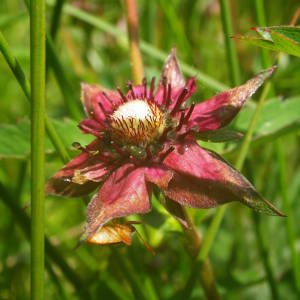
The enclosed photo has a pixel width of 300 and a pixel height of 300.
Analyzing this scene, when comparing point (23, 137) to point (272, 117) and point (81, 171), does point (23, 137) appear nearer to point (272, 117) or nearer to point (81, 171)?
point (81, 171)

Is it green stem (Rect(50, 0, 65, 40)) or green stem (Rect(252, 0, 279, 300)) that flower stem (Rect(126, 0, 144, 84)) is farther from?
green stem (Rect(252, 0, 279, 300))

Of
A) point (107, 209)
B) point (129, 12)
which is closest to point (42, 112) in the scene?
point (107, 209)

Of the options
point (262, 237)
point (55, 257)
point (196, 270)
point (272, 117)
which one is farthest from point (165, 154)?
point (262, 237)

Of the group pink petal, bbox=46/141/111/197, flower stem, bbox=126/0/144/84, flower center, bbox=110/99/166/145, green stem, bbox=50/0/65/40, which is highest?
green stem, bbox=50/0/65/40

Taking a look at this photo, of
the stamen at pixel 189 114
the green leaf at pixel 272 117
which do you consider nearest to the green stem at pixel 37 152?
the stamen at pixel 189 114

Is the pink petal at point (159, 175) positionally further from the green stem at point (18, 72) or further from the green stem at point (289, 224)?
the green stem at point (289, 224)

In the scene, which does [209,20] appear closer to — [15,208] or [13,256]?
[13,256]

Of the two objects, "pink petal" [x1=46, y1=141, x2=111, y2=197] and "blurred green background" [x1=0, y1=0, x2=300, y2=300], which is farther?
"blurred green background" [x1=0, y1=0, x2=300, y2=300]

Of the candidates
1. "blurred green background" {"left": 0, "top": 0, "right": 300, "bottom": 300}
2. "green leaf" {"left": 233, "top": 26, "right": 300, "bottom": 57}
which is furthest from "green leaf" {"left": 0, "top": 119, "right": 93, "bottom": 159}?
"green leaf" {"left": 233, "top": 26, "right": 300, "bottom": 57}
